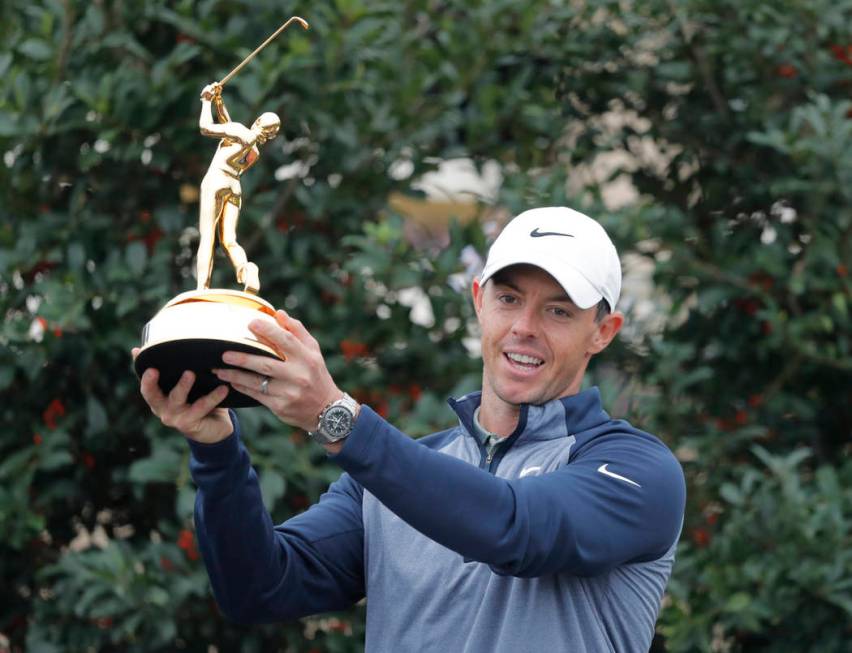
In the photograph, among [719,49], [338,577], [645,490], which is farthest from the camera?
[719,49]

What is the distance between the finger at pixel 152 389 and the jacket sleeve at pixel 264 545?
0.55 feet

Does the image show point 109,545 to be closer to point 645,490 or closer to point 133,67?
point 133,67

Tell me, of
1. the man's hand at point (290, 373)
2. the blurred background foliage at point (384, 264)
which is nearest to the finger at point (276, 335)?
the man's hand at point (290, 373)

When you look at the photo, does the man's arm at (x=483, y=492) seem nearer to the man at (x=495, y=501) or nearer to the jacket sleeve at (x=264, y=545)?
the man at (x=495, y=501)

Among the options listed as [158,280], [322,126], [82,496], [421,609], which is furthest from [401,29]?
[421,609]

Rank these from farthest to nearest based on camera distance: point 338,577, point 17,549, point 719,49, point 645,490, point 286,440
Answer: point 719,49, point 17,549, point 286,440, point 338,577, point 645,490

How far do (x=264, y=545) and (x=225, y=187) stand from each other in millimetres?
618

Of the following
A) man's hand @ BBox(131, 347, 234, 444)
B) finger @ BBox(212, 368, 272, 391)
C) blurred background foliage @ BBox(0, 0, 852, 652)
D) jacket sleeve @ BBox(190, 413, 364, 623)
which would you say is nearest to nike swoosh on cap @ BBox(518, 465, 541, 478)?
jacket sleeve @ BBox(190, 413, 364, 623)

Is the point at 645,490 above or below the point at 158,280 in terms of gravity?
above

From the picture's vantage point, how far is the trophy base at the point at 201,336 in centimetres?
208

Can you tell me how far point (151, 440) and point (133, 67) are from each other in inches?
43.5

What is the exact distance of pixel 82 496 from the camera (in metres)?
4.49

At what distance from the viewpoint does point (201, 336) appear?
6.86ft

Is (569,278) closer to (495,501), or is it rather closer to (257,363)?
(495,501)
